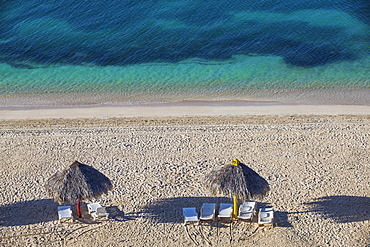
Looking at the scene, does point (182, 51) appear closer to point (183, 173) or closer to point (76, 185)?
point (183, 173)

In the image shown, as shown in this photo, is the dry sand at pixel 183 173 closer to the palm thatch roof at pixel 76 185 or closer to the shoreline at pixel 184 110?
the shoreline at pixel 184 110

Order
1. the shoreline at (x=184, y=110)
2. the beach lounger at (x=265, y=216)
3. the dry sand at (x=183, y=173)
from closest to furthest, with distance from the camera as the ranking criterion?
the dry sand at (x=183, y=173)
the beach lounger at (x=265, y=216)
the shoreline at (x=184, y=110)

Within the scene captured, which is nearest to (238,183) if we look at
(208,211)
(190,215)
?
(208,211)

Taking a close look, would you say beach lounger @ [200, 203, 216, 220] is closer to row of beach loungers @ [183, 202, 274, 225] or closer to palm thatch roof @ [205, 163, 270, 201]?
row of beach loungers @ [183, 202, 274, 225]

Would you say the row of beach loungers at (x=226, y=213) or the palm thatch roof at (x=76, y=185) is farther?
the row of beach loungers at (x=226, y=213)

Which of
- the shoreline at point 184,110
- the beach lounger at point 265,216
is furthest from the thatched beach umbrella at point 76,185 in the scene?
the shoreline at point 184,110

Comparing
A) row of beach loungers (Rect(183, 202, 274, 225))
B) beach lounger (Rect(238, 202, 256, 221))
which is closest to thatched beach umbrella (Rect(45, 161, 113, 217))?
row of beach loungers (Rect(183, 202, 274, 225))

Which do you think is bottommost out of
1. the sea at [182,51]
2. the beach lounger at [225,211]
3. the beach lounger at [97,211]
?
the beach lounger at [225,211]
